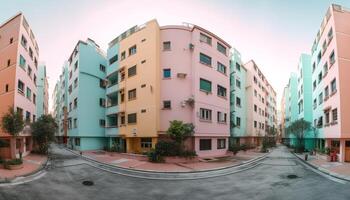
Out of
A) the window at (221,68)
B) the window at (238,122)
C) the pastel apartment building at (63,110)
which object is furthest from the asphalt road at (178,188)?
the pastel apartment building at (63,110)

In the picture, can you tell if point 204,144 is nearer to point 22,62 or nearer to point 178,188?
point 178,188

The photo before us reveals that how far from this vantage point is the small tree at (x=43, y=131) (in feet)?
93.0

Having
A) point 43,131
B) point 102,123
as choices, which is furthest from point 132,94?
point 43,131

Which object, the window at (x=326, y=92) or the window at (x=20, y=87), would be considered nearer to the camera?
the window at (x=20, y=87)

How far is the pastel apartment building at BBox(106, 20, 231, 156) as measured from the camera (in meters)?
26.0

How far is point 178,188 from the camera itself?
13.5 meters

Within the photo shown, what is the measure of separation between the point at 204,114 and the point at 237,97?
1642 centimetres

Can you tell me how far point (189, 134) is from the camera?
23234mm

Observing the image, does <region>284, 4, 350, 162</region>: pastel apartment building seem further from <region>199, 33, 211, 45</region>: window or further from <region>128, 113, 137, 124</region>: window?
<region>128, 113, 137, 124</region>: window

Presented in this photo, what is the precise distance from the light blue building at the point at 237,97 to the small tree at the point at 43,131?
2668 cm

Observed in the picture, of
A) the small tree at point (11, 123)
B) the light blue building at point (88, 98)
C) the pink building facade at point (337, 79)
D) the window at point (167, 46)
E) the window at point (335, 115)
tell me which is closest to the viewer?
the small tree at point (11, 123)

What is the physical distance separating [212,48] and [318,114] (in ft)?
62.6

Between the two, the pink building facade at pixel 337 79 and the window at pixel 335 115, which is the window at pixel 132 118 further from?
the window at pixel 335 115

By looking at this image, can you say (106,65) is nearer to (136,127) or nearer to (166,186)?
(136,127)
